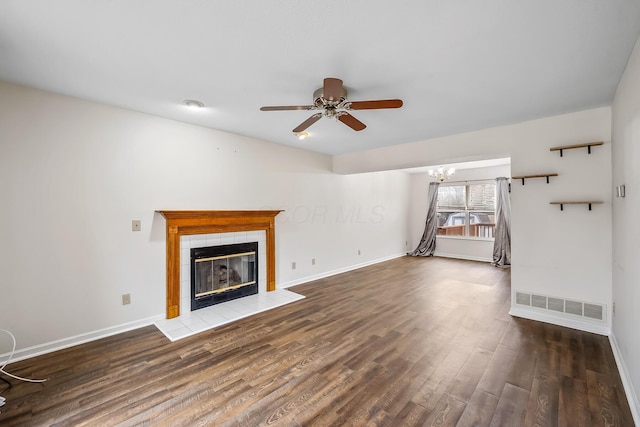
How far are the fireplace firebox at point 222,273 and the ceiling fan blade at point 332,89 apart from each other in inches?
102

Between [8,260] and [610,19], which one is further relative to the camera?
[8,260]

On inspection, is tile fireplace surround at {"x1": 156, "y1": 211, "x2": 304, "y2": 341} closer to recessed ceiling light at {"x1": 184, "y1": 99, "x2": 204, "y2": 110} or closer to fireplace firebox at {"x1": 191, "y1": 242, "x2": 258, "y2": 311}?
fireplace firebox at {"x1": 191, "y1": 242, "x2": 258, "y2": 311}

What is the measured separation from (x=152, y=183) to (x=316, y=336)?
2.52 metres

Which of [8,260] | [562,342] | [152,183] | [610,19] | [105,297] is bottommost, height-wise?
[562,342]

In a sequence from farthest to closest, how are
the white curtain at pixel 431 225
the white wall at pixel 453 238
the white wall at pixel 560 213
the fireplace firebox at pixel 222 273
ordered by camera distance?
the white curtain at pixel 431 225 < the white wall at pixel 453 238 < the fireplace firebox at pixel 222 273 < the white wall at pixel 560 213

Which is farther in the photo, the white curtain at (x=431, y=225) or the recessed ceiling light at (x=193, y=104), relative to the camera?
the white curtain at (x=431, y=225)

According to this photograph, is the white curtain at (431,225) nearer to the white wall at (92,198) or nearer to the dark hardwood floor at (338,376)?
the dark hardwood floor at (338,376)

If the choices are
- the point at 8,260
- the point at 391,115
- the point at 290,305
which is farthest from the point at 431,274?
the point at 8,260

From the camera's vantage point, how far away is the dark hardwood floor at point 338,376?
1755mm

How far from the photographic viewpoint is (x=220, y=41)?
5.80ft

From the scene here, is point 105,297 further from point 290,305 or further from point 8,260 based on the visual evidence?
point 290,305

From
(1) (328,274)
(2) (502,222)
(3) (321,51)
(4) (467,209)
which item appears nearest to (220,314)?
(1) (328,274)

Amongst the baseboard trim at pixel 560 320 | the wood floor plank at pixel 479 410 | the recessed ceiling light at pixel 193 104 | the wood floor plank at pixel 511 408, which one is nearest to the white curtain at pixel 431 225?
the baseboard trim at pixel 560 320

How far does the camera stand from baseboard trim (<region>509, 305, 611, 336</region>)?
9.45 ft
